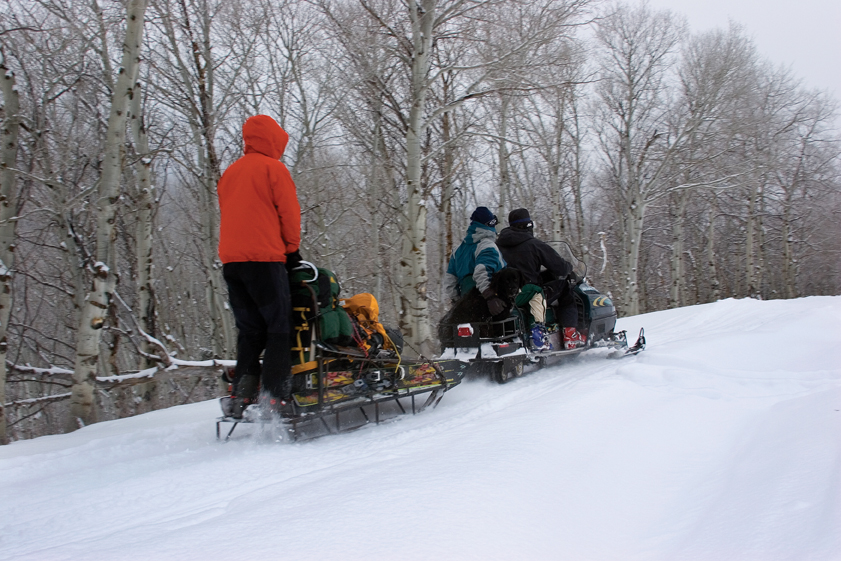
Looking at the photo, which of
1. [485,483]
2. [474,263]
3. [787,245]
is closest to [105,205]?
[474,263]

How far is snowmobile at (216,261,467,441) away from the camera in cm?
365

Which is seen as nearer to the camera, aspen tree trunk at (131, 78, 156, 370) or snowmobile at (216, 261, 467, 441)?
snowmobile at (216, 261, 467, 441)

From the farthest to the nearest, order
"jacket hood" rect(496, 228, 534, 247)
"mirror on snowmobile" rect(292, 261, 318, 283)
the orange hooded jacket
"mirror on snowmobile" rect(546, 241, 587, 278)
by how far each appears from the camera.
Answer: "mirror on snowmobile" rect(546, 241, 587, 278) → "jacket hood" rect(496, 228, 534, 247) → "mirror on snowmobile" rect(292, 261, 318, 283) → the orange hooded jacket

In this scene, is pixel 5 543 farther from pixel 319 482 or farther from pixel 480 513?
pixel 480 513

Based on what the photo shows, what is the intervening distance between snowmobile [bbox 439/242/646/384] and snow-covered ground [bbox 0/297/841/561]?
Result: 693mm

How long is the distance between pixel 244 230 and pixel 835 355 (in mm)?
5160

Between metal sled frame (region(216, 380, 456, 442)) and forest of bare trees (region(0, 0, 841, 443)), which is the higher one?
forest of bare trees (region(0, 0, 841, 443))

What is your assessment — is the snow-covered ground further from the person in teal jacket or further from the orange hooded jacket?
the orange hooded jacket

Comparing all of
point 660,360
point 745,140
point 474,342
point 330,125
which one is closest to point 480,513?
point 474,342

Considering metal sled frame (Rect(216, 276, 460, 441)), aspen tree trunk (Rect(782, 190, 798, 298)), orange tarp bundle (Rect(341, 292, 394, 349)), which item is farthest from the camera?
aspen tree trunk (Rect(782, 190, 798, 298))

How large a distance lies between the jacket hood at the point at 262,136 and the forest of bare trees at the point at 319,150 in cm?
226

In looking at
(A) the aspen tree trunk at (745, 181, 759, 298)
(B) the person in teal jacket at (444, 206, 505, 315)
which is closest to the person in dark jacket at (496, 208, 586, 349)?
(B) the person in teal jacket at (444, 206, 505, 315)

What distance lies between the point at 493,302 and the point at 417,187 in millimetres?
3047

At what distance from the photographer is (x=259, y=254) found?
3482 mm
